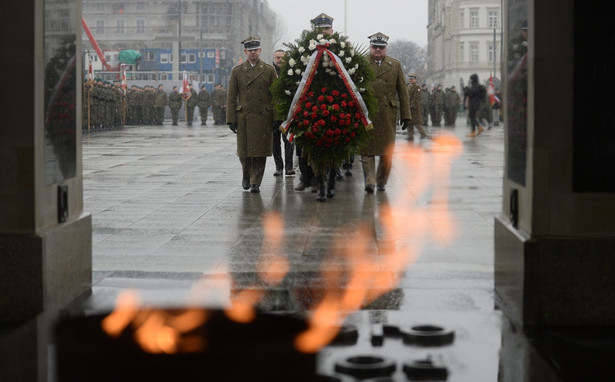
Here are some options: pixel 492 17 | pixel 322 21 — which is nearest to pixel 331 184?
pixel 322 21

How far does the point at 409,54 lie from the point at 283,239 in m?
141

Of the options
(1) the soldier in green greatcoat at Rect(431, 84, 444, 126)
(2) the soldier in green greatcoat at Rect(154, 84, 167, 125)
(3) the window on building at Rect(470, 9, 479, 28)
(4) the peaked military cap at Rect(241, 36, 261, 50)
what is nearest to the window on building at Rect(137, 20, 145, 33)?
(3) the window on building at Rect(470, 9, 479, 28)

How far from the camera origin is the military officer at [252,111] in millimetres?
14328

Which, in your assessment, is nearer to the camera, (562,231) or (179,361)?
(179,361)

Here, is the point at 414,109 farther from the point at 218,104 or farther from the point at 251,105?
the point at 218,104

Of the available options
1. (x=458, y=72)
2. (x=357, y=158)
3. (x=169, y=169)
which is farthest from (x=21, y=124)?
(x=458, y=72)

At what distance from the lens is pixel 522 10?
19.9 ft

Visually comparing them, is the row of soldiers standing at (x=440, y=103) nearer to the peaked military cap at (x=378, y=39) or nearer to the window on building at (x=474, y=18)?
the peaked military cap at (x=378, y=39)

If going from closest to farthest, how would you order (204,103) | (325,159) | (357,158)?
(325,159), (357,158), (204,103)

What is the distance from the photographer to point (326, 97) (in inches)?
505

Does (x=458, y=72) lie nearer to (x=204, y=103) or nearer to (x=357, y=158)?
(x=204, y=103)

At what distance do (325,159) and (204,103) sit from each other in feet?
130

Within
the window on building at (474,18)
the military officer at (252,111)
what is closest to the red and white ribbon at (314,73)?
the military officer at (252,111)

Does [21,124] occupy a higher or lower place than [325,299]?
higher
